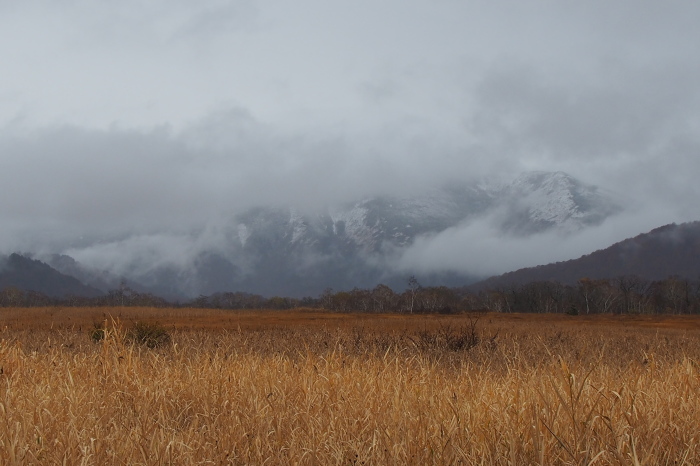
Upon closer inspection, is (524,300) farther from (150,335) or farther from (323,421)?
(323,421)

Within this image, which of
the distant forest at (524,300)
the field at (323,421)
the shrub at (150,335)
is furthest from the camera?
the distant forest at (524,300)

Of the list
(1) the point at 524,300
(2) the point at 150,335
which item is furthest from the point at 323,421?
(1) the point at 524,300

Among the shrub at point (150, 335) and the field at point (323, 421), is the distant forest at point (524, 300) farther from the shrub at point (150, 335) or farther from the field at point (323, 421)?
the field at point (323, 421)

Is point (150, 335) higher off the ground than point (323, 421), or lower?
lower

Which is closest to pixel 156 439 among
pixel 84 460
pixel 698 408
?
pixel 84 460

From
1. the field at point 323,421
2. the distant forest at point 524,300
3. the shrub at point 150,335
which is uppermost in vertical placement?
the field at point 323,421

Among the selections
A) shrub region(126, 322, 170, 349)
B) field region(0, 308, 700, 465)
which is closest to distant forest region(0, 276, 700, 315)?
shrub region(126, 322, 170, 349)

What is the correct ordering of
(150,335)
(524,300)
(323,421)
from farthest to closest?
1. (524,300)
2. (150,335)
3. (323,421)

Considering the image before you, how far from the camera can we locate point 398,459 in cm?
416

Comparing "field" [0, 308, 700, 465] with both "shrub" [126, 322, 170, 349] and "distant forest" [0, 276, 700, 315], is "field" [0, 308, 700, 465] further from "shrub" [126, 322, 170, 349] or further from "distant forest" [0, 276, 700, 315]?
"distant forest" [0, 276, 700, 315]

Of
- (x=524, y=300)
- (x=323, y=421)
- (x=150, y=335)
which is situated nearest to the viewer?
(x=323, y=421)

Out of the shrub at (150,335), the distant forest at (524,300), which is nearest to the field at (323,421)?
the shrub at (150,335)

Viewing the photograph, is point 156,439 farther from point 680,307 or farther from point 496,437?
point 680,307

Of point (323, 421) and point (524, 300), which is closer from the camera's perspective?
point (323, 421)
